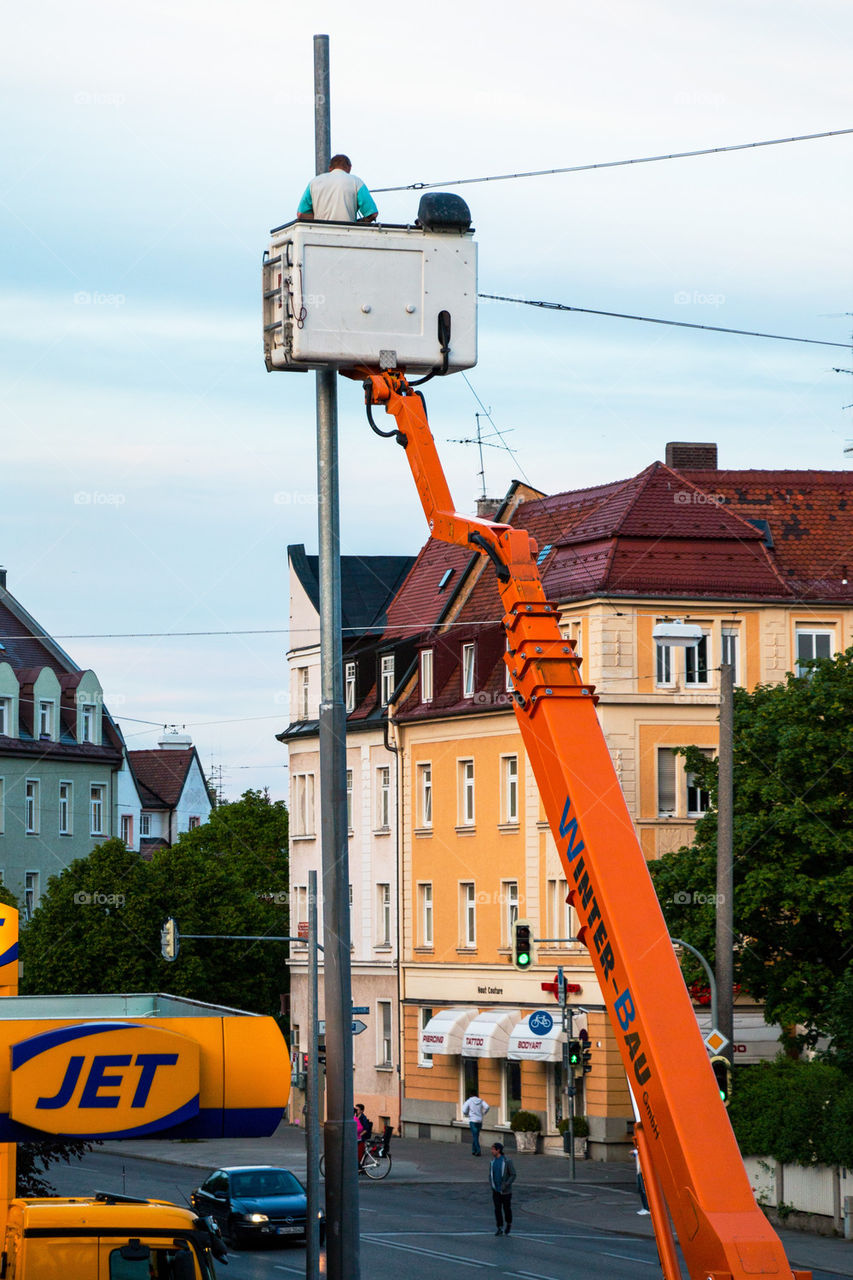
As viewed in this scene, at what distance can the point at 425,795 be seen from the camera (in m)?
60.5

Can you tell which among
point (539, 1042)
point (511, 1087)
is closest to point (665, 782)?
point (539, 1042)

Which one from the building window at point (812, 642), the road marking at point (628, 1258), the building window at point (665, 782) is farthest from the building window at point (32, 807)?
the road marking at point (628, 1258)

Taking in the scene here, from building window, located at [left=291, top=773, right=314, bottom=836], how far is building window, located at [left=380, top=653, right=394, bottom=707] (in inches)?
200

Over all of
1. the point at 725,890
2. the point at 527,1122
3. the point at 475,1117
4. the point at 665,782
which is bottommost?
the point at 527,1122

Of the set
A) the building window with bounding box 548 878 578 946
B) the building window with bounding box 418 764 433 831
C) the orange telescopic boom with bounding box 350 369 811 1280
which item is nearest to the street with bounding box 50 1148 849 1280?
the building window with bounding box 548 878 578 946

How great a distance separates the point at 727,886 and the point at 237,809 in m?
65.1

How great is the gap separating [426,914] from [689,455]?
1557cm

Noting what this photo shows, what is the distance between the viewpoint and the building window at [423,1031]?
58.7 metres

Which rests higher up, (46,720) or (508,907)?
(46,720)

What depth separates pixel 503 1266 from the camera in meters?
31.8

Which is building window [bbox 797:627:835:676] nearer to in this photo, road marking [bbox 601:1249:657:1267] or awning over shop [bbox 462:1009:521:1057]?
awning over shop [bbox 462:1009:521:1057]

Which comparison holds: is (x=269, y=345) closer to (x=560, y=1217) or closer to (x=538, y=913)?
(x=560, y=1217)

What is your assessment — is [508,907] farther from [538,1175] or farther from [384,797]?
[538,1175]

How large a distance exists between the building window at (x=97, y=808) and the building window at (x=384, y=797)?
2439 centimetres
